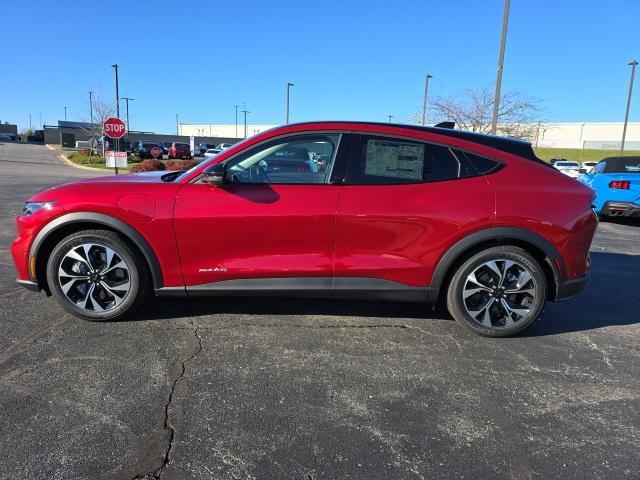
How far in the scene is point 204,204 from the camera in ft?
12.3

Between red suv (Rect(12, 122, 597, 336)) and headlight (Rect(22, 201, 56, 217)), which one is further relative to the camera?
headlight (Rect(22, 201, 56, 217))

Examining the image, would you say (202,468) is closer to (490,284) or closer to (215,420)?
(215,420)

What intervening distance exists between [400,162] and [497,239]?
3.25ft

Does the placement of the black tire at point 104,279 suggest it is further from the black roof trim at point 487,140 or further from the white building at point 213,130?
the white building at point 213,130

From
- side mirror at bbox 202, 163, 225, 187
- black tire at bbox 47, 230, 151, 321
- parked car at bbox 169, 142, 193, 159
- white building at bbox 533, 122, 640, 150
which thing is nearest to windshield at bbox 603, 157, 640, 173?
side mirror at bbox 202, 163, 225, 187

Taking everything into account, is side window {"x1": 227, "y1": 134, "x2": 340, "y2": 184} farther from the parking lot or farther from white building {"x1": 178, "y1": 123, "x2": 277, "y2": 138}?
white building {"x1": 178, "y1": 123, "x2": 277, "y2": 138}

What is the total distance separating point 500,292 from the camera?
393cm

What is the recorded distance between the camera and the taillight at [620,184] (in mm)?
9766

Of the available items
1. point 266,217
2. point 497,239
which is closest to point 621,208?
point 497,239

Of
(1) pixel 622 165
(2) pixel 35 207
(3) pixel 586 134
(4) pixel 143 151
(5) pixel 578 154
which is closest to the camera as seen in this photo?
(2) pixel 35 207

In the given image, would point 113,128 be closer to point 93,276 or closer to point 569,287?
point 93,276

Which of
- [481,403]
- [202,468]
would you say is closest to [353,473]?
[202,468]

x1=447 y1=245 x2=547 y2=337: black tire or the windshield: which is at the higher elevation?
the windshield

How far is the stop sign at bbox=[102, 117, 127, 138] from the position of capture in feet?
48.0
